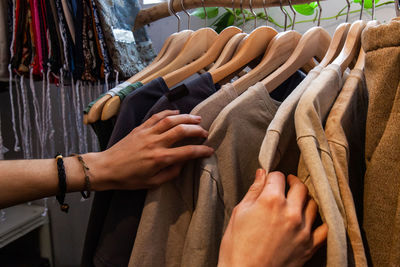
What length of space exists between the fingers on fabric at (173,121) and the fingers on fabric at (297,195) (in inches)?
6.5

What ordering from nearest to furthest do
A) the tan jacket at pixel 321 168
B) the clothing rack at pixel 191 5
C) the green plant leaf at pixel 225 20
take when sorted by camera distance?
the tan jacket at pixel 321 168 → the clothing rack at pixel 191 5 → the green plant leaf at pixel 225 20

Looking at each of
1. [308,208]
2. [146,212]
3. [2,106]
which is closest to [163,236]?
[146,212]

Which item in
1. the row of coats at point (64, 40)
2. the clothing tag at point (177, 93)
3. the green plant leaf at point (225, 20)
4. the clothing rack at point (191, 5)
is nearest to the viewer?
the clothing tag at point (177, 93)

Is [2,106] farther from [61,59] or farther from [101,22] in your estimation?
[101,22]

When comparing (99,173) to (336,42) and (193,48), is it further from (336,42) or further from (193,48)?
(336,42)

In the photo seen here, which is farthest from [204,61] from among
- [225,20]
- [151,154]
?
[225,20]

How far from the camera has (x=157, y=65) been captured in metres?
0.67

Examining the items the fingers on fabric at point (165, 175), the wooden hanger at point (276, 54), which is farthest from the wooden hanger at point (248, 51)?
the fingers on fabric at point (165, 175)

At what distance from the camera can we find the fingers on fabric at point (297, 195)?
317 millimetres

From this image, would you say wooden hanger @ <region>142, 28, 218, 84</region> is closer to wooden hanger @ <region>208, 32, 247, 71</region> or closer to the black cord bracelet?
wooden hanger @ <region>208, 32, 247, 71</region>

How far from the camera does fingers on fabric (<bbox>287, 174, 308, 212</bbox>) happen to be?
317 millimetres

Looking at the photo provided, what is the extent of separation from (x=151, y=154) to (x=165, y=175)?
0.13 ft

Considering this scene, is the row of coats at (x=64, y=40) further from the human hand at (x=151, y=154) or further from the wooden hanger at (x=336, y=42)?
the wooden hanger at (x=336, y=42)

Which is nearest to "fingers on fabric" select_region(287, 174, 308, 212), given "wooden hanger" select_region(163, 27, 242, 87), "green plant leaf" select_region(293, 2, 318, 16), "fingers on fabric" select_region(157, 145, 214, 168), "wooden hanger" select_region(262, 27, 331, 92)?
"fingers on fabric" select_region(157, 145, 214, 168)
